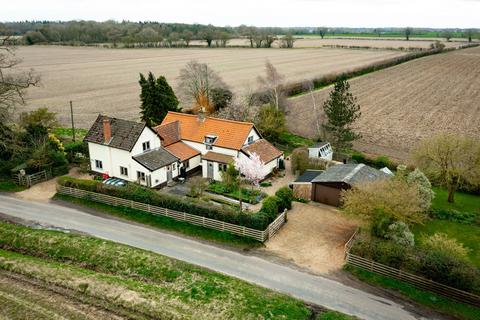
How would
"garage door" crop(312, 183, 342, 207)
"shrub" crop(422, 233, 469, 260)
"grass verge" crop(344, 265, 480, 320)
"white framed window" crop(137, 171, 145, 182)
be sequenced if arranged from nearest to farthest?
1. "grass verge" crop(344, 265, 480, 320)
2. "shrub" crop(422, 233, 469, 260)
3. "garage door" crop(312, 183, 342, 207)
4. "white framed window" crop(137, 171, 145, 182)

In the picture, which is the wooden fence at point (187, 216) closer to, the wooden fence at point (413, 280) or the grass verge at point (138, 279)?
the grass verge at point (138, 279)

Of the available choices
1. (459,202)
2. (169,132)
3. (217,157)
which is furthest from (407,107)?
(169,132)

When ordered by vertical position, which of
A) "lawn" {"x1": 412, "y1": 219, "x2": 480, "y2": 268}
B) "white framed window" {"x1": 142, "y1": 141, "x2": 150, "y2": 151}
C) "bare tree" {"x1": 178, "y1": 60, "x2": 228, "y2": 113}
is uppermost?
"bare tree" {"x1": 178, "y1": 60, "x2": 228, "y2": 113}

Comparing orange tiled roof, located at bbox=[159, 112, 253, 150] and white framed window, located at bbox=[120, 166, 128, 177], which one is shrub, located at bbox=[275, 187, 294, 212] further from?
white framed window, located at bbox=[120, 166, 128, 177]

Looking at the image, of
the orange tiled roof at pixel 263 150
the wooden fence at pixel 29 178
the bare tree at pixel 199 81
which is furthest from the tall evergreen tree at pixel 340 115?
the wooden fence at pixel 29 178

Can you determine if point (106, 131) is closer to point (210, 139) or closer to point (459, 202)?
point (210, 139)

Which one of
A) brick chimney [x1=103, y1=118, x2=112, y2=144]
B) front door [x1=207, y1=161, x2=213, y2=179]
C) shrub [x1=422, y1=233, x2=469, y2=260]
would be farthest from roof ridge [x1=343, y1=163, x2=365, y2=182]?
brick chimney [x1=103, y1=118, x2=112, y2=144]

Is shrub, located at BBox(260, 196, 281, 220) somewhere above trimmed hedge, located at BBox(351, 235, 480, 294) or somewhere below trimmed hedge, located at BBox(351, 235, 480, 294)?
above

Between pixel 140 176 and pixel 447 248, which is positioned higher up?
pixel 140 176
